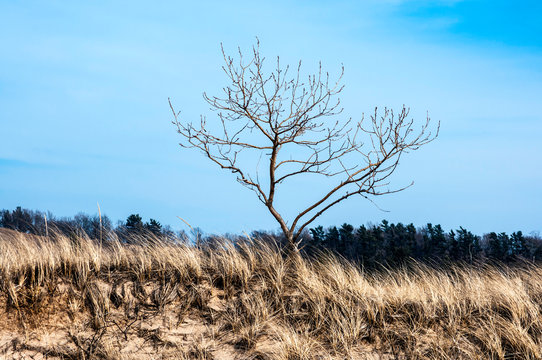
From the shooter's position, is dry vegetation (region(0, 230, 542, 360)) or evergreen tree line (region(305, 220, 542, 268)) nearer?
dry vegetation (region(0, 230, 542, 360))

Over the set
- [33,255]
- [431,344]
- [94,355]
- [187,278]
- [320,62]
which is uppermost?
[320,62]

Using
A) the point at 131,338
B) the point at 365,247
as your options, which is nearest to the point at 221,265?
the point at 131,338

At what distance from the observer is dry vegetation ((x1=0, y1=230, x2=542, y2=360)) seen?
6.68 m

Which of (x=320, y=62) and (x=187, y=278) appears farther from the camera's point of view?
(x=320, y=62)

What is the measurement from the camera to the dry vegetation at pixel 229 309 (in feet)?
21.9

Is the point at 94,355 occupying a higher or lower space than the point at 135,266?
lower

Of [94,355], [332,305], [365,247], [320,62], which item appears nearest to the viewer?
[94,355]

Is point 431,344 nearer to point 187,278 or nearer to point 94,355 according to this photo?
point 187,278

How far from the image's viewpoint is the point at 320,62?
32.9ft

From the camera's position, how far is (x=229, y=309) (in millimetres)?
7340

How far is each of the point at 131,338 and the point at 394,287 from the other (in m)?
4.31

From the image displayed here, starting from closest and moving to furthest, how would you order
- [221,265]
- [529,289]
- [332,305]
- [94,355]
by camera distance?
[94,355]
[332,305]
[221,265]
[529,289]

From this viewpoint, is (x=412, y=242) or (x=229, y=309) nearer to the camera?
(x=229, y=309)

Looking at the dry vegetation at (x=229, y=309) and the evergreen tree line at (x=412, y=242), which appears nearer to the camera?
the dry vegetation at (x=229, y=309)
